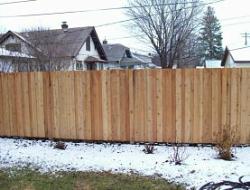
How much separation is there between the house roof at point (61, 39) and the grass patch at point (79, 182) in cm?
1698

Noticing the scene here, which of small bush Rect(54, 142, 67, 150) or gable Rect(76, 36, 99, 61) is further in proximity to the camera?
gable Rect(76, 36, 99, 61)

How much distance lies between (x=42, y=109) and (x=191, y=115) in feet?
11.3

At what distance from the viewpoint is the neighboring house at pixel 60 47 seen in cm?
2214

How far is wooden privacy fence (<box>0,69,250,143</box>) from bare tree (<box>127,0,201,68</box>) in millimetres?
25915

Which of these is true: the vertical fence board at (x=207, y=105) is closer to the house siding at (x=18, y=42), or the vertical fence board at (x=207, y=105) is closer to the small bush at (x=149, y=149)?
the small bush at (x=149, y=149)

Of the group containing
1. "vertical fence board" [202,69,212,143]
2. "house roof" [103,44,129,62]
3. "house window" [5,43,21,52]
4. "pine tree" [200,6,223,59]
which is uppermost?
"pine tree" [200,6,223,59]

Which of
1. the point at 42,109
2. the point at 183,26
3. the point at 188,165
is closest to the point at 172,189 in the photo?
the point at 188,165

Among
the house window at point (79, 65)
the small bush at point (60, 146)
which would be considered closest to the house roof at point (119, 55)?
the house window at point (79, 65)

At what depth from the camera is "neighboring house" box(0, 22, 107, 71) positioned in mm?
22141

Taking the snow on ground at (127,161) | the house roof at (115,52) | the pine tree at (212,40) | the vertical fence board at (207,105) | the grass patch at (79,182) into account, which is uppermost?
the pine tree at (212,40)

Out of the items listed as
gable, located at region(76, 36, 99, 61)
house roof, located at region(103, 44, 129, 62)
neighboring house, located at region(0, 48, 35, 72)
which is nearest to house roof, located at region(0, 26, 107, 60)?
gable, located at region(76, 36, 99, 61)

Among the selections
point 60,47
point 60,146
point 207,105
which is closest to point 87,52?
point 60,47

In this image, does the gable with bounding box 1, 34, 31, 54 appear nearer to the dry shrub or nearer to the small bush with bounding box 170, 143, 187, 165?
the small bush with bounding box 170, 143, 187, 165

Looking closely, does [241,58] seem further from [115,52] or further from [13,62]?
[115,52]
